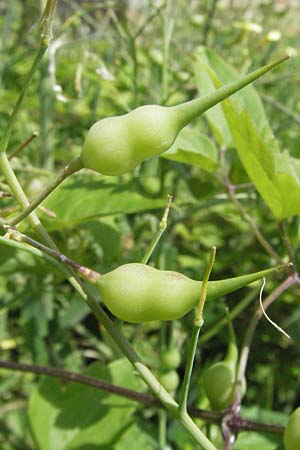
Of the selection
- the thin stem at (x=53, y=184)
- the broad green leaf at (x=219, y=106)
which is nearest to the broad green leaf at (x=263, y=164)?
the broad green leaf at (x=219, y=106)

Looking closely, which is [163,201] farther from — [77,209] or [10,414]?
[10,414]

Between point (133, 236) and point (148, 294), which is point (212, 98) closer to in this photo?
point (148, 294)

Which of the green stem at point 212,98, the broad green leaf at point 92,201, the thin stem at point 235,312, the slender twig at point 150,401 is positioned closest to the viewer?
the green stem at point 212,98

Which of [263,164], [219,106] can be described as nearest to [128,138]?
[263,164]

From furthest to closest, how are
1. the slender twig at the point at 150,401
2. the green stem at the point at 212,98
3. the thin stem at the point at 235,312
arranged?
1. the thin stem at the point at 235,312
2. the slender twig at the point at 150,401
3. the green stem at the point at 212,98

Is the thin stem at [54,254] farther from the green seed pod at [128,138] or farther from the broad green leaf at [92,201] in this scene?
the broad green leaf at [92,201]

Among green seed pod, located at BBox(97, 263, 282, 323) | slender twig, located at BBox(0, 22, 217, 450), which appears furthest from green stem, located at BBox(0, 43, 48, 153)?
green seed pod, located at BBox(97, 263, 282, 323)
